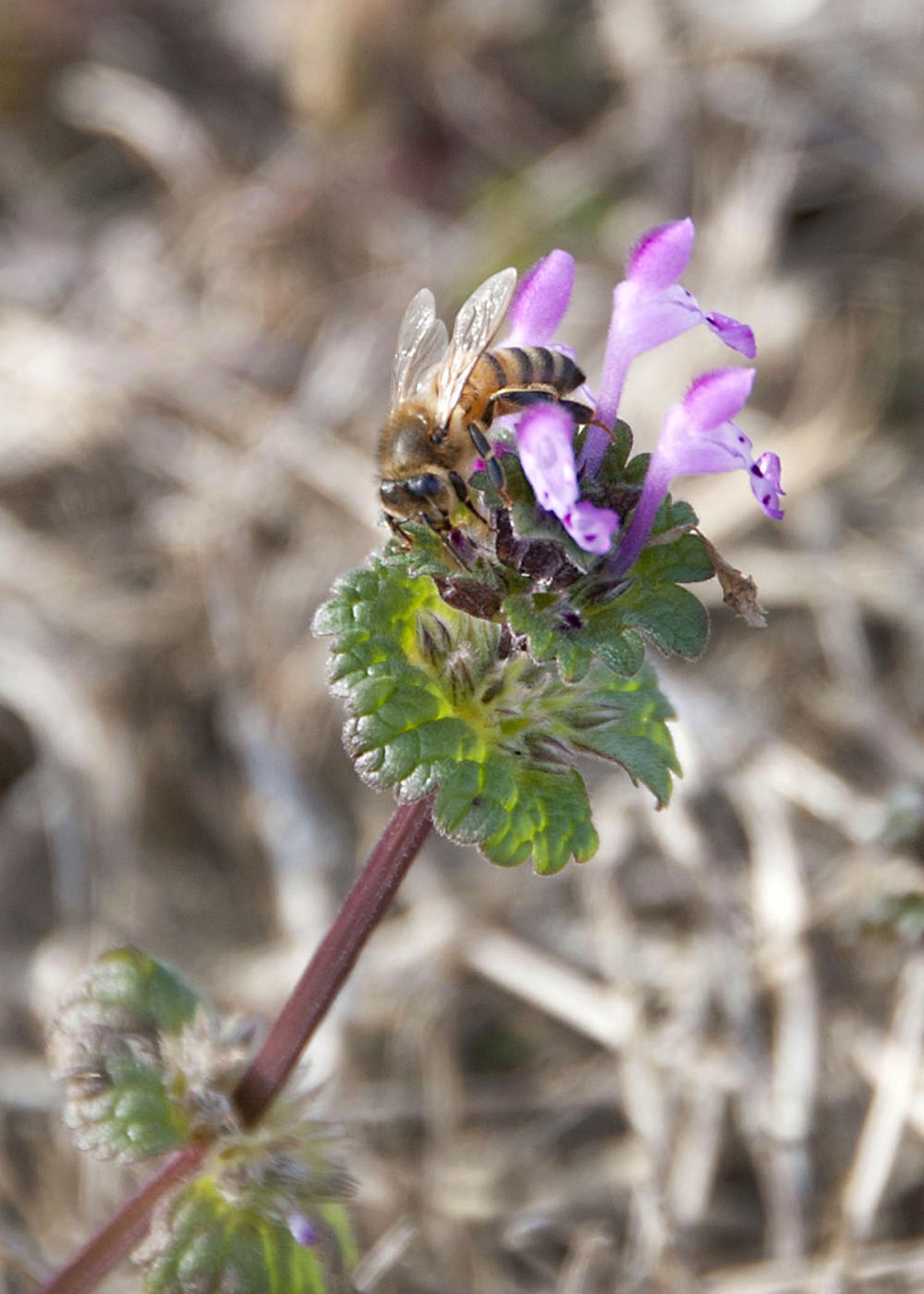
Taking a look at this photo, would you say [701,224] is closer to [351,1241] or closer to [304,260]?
[304,260]

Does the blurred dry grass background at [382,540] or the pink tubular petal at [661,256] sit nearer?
the pink tubular petal at [661,256]

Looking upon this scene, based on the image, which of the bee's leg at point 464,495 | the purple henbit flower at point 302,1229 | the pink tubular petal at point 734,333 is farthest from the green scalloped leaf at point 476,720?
the purple henbit flower at point 302,1229

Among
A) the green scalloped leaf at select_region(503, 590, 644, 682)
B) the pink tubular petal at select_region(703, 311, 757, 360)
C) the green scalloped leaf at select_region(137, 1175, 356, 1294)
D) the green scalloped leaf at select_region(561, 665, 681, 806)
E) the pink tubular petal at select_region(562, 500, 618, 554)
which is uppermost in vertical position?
the pink tubular petal at select_region(703, 311, 757, 360)

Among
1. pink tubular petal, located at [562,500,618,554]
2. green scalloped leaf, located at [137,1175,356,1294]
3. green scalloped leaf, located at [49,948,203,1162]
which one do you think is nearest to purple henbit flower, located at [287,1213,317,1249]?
green scalloped leaf, located at [137,1175,356,1294]

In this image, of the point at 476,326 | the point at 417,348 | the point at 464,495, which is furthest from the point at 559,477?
the point at 417,348

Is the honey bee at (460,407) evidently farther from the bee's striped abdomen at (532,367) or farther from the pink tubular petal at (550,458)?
the pink tubular petal at (550,458)

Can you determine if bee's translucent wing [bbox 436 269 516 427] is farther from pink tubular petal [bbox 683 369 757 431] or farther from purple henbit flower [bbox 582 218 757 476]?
pink tubular petal [bbox 683 369 757 431]
